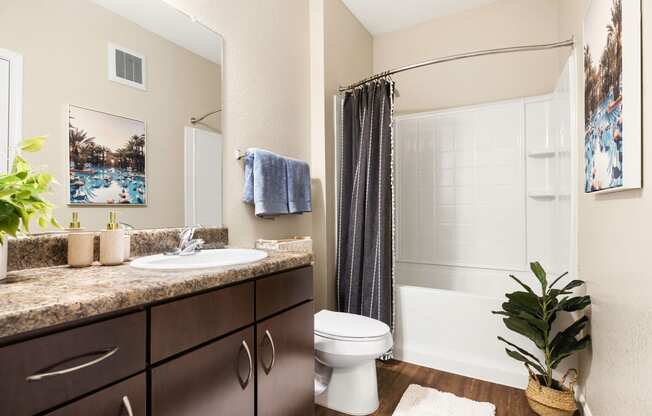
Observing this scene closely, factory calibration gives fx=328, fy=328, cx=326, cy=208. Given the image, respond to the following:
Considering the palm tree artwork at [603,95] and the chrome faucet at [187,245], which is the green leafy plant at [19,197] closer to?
the chrome faucet at [187,245]

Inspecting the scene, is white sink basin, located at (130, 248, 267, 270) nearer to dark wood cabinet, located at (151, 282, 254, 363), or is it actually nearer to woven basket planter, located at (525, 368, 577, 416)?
dark wood cabinet, located at (151, 282, 254, 363)

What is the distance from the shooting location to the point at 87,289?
76 centimetres

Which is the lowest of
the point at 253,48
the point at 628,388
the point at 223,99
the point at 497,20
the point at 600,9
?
the point at 628,388

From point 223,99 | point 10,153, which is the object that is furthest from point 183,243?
point 223,99

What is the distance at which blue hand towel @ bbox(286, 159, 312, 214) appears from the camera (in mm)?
1960

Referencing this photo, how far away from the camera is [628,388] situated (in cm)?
111

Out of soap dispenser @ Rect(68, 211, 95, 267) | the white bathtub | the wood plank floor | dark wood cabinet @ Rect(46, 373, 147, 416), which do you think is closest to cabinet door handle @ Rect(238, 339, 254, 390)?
dark wood cabinet @ Rect(46, 373, 147, 416)

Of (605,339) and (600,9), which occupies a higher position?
(600,9)

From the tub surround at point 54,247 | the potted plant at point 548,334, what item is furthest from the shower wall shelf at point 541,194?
the tub surround at point 54,247

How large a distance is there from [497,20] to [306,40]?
1640 millimetres

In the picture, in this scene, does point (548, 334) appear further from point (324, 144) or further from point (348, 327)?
point (324, 144)

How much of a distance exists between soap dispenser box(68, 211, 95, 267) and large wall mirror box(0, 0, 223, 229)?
11cm

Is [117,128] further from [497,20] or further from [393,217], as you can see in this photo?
[497,20]

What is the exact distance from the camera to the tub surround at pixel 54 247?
3.26 ft
